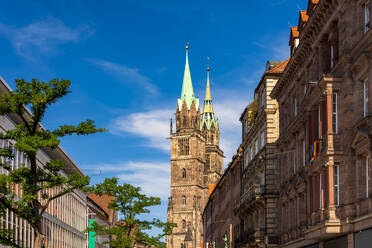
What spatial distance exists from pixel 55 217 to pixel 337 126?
43122 mm

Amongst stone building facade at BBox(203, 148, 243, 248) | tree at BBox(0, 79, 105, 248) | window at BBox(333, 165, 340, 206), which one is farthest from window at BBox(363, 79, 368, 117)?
stone building facade at BBox(203, 148, 243, 248)

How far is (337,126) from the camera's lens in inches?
1231

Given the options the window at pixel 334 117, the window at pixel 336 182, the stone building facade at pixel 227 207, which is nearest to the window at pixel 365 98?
the window at pixel 334 117

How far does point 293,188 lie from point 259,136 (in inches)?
592

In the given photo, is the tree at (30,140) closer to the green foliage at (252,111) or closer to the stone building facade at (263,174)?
the stone building facade at (263,174)

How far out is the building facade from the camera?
47963mm

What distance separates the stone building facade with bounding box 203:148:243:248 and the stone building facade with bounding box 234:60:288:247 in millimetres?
8789

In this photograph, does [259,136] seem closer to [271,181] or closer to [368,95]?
[271,181]

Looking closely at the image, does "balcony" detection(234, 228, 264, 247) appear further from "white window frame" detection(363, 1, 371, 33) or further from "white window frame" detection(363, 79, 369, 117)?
"white window frame" detection(363, 1, 371, 33)

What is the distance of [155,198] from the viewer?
73250 mm

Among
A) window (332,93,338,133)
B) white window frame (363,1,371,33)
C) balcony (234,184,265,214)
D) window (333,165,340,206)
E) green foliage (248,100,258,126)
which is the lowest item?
window (333,165,340,206)

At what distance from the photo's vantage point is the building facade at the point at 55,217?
157ft

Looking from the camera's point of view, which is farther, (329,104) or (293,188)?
(293,188)

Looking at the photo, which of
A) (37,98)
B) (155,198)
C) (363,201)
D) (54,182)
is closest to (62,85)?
(37,98)
